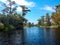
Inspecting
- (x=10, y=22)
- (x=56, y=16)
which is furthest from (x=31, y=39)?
(x=56, y=16)

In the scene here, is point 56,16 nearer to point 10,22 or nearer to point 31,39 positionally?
point 10,22

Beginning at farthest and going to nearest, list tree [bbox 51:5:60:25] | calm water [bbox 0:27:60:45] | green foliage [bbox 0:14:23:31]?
tree [bbox 51:5:60:25] → green foliage [bbox 0:14:23:31] → calm water [bbox 0:27:60:45]

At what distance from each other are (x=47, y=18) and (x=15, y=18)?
24.6 metres

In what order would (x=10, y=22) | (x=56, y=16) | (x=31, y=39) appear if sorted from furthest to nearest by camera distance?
1. (x=56, y=16)
2. (x=10, y=22)
3. (x=31, y=39)

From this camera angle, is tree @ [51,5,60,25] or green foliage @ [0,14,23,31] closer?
green foliage @ [0,14,23,31]

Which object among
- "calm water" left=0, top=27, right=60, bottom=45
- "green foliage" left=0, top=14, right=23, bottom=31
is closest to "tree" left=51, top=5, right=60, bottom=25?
"green foliage" left=0, top=14, right=23, bottom=31

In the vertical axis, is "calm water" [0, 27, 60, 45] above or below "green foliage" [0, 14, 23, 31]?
below

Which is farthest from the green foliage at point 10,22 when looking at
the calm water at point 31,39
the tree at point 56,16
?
the calm water at point 31,39

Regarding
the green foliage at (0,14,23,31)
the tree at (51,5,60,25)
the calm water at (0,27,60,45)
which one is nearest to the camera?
the calm water at (0,27,60,45)

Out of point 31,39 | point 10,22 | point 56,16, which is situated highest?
point 56,16

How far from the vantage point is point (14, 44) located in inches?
680

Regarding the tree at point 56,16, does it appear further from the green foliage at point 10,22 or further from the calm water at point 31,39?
the calm water at point 31,39

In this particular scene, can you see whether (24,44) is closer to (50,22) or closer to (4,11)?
(4,11)

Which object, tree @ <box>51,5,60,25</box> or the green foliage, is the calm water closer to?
the green foliage
